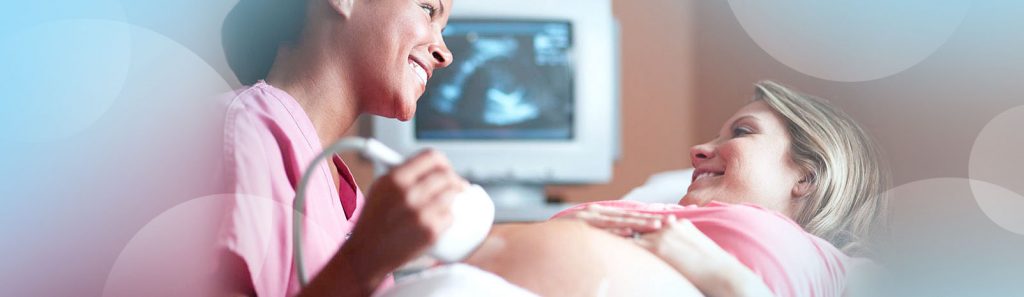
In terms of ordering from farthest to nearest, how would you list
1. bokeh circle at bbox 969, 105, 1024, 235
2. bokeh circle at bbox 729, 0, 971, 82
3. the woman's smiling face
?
bokeh circle at bbox 729, 0, 971, 82, bokeh circle at bbox 969, 105, 1024, 235, the woman's smiling face

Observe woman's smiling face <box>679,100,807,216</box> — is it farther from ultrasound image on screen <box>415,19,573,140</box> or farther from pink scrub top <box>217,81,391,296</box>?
ultrasound image on screen <box>415,19,573,140</box>

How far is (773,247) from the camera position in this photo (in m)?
0.74

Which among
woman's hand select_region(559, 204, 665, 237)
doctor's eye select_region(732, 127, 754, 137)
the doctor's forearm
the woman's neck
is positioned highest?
the woman's neck

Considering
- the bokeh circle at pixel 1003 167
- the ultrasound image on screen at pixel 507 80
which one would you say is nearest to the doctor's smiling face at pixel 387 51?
the bokeh circle at pixel 1003 167

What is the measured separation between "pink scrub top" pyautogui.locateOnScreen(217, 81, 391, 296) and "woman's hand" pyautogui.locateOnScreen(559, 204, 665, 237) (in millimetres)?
205

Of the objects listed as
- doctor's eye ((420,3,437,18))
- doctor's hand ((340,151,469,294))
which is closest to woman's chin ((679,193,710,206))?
doctor's eye ((420,3,437,18))

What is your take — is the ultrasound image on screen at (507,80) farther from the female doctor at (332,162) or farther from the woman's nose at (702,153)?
the female doctor at (332,162)

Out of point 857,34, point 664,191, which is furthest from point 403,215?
point 857,34

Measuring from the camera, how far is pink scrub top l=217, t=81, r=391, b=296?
0.55 meters

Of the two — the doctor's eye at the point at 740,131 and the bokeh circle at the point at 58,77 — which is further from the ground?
the bokeh circle at the point at 58,77

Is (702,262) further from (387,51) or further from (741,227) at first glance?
(387,51)

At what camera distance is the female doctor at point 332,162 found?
472 mm

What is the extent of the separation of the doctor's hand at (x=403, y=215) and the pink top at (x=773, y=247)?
13.5 inches

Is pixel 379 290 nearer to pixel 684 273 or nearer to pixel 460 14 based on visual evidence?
pixel 684 273
